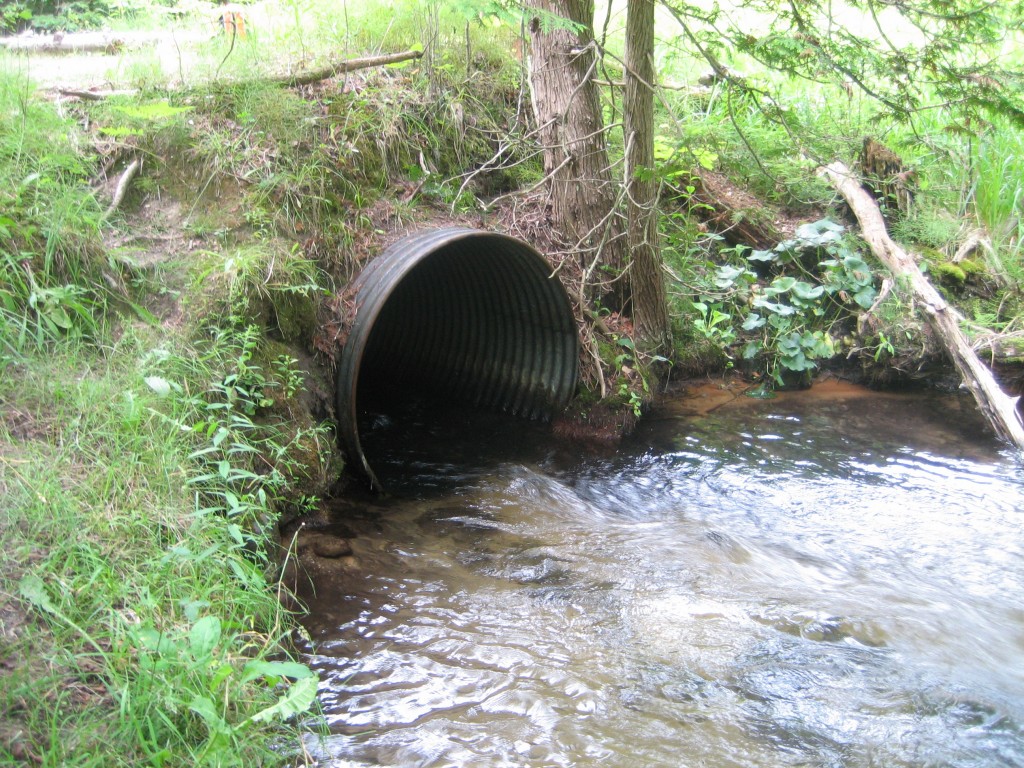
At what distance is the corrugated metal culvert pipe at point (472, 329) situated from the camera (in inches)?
182

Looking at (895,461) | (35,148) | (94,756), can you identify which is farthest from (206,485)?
(895,461)

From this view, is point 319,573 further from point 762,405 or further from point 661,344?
point 762,405

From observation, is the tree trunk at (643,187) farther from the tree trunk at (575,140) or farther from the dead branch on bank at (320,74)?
the dead branch on bank at (320,74)

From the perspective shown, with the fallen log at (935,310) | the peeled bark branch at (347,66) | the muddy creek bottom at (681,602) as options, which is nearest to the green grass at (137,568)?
the muddy creek bottom at (681,602)

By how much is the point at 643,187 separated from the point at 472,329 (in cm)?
152

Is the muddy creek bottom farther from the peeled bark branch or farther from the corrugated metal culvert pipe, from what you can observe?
the peeled bark branch

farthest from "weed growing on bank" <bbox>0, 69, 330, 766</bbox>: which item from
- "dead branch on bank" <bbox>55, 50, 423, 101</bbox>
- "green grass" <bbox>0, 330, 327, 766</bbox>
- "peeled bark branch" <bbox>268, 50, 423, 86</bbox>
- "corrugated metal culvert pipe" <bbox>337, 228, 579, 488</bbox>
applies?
"peeled bark branch" <bbox>268, 50, 423, 86</bbox>

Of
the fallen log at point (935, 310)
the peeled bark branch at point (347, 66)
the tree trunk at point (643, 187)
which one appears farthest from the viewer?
the peeled bark branch at point (347, 66)

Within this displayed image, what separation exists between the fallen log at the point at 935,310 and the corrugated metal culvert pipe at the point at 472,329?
7.57ft

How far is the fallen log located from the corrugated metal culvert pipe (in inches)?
90.9

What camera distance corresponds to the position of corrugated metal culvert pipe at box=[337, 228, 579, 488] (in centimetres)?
462

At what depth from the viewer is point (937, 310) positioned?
540 cm

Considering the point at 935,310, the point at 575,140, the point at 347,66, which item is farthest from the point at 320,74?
the point at 935,310

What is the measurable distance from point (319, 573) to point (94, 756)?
157 cm
